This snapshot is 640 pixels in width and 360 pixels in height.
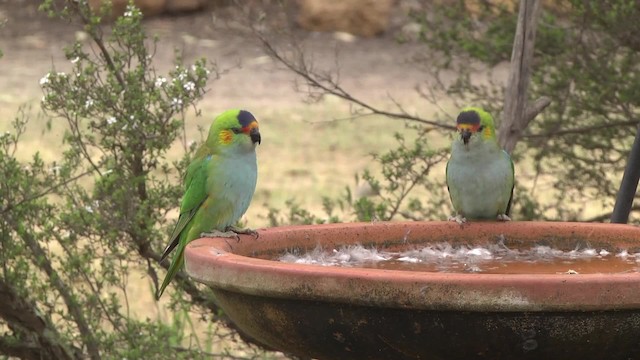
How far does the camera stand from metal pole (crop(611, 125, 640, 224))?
4090 mm

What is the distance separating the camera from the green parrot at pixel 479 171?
472 cm

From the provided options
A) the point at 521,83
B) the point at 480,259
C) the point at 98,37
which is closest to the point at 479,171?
the point at 521,83

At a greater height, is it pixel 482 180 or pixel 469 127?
pixel 469 127

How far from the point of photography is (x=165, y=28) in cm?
1638

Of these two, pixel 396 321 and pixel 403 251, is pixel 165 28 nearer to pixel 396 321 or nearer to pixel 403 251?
pixel 403 251

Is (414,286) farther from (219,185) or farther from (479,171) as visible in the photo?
(479,171)

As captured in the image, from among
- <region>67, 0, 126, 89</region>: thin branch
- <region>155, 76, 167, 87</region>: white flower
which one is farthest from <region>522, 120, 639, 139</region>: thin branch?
<region>67, 0, 126, 89</region>: thin branch

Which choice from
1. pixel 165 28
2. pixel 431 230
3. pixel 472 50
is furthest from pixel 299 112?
pixel 431 230

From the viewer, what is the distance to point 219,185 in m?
4.33

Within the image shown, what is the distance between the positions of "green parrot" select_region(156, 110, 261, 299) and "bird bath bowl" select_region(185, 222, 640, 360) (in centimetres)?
120

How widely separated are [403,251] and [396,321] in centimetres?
110

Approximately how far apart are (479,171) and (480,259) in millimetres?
993

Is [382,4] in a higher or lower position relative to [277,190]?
higher

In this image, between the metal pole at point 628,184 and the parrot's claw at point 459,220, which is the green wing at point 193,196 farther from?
the metal pole at point 628,184
